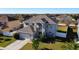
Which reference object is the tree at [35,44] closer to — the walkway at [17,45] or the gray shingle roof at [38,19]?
the walkway at [17,45]

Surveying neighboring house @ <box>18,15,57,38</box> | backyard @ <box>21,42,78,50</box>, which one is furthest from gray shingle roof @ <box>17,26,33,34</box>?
backyard @ <box>21,42,78,50</box>

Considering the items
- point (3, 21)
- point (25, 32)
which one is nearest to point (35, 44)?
point (25, 32)

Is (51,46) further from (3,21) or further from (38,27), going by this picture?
(3,21)

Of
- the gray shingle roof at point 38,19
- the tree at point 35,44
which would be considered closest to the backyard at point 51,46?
the tree at point 35,44

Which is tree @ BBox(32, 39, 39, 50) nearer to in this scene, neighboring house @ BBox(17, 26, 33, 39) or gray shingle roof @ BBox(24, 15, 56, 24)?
neighboring house @ BBox(17, 26, 33, 39)
